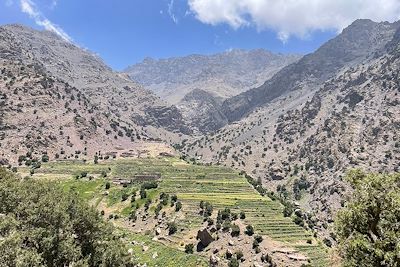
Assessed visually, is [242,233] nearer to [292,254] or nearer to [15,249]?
[292,254]

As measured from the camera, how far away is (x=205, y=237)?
102875 mm

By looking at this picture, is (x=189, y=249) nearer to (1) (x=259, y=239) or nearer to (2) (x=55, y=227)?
(1) (x=259, y=239)

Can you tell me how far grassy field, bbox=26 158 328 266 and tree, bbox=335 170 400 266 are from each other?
61.2 m

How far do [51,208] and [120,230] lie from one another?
63601 millimetres

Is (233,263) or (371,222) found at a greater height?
(371,222)

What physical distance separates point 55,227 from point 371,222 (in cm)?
3877

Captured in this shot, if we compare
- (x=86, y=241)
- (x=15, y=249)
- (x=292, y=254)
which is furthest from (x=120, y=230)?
(x=15, y=249)

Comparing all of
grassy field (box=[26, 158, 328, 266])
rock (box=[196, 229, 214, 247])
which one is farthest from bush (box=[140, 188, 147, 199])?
rock (box=[196, 229, 214, 247])

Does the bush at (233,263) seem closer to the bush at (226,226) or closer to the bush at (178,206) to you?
the bush at (226,226)

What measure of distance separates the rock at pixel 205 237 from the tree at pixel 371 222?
225ft

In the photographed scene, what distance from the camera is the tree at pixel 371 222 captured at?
105ft

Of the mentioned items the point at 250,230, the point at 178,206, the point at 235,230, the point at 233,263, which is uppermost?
the point at 178,206

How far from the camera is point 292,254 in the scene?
326 feet

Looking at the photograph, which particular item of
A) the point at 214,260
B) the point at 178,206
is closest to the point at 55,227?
the point at 214,260
